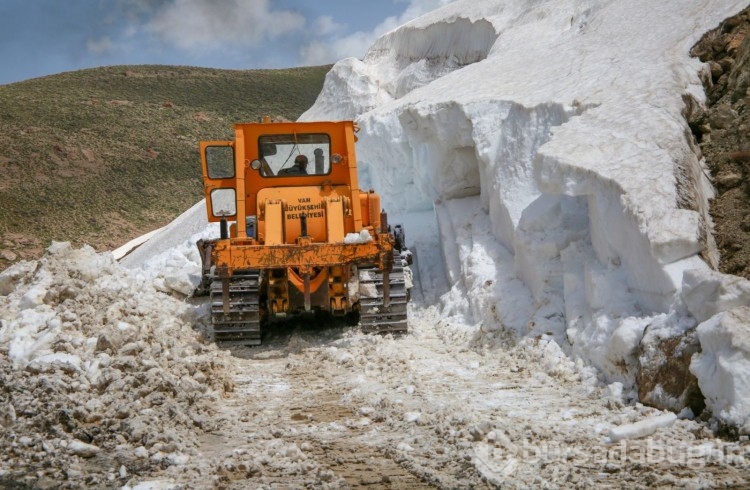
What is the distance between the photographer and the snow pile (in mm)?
4812

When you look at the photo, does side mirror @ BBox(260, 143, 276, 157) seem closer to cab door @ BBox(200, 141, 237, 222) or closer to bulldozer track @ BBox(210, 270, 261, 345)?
cab door @ BBox(200, 141, 237, 222)

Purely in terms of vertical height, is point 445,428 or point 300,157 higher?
point 300,157

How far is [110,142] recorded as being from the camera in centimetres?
3684

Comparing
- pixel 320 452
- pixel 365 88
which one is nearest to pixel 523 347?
pixel 320 452

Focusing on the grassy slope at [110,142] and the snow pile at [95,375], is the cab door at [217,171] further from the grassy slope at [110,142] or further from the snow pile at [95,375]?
the grassy slope at [110,142]

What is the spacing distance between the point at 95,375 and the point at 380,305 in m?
3.57

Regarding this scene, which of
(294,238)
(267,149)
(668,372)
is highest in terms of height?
(267,149)

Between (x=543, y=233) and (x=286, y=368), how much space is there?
321 cm

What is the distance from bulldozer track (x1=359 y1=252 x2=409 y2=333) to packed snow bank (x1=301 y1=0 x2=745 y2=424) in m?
0.91

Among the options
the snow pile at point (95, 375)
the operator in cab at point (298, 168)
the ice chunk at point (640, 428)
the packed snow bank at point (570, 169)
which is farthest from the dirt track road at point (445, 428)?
the operator in cab at point (298, 168)

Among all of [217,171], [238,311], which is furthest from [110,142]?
[238,311]

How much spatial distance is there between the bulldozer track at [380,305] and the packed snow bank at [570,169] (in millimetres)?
910

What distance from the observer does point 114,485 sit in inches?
170

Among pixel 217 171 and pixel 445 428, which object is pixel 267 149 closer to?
pixel 217 171
